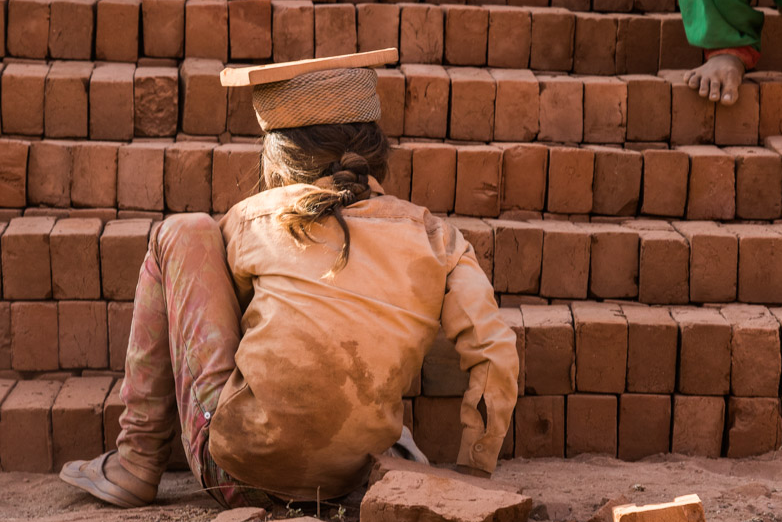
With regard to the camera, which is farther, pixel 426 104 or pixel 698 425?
pixel 426 104

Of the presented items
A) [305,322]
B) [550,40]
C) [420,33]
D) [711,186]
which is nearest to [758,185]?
[711,186]

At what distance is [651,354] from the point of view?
3.72 meters

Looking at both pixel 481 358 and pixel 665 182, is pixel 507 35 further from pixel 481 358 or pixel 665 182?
pixel 481 358

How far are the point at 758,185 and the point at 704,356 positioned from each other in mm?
944

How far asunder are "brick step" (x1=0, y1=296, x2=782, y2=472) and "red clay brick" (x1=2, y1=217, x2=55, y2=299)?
359 mm

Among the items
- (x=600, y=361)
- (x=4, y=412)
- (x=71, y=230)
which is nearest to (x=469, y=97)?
(x=600, y=361)

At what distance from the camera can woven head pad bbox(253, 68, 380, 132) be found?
2.90 m

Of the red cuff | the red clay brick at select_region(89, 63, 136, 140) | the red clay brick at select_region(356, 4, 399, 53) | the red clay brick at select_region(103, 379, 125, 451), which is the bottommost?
the red clay brick at select_region(103, 379, 125, 451)

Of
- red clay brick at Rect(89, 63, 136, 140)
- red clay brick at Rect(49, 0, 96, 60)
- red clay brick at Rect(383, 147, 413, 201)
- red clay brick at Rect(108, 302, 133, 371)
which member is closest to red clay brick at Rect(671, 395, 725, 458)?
red clay brick at Rect(383, 147, 413, 201)

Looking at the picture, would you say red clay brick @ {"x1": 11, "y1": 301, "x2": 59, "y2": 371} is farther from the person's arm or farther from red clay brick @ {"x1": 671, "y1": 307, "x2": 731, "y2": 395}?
the person's arm

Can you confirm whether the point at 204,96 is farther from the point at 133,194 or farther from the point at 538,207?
the point at 538,207

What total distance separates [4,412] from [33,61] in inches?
71.5

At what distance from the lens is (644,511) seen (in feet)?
7.73

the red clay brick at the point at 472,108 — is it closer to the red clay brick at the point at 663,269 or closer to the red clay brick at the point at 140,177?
the red clay brick at the point at 663,269
